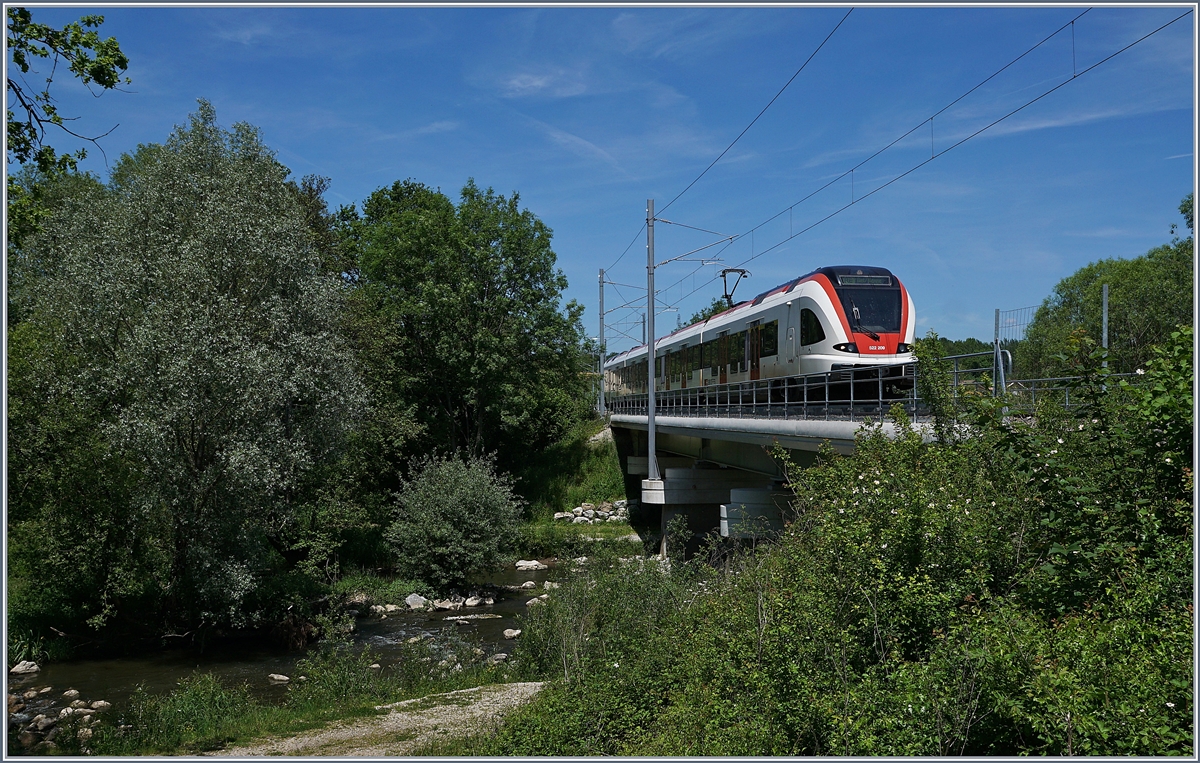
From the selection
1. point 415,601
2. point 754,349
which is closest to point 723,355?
point 754,349

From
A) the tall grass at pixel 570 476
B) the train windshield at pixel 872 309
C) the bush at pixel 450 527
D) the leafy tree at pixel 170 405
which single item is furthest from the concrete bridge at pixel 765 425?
the leafy tree at pixel 170 405

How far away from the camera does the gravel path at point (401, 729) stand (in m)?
11.7

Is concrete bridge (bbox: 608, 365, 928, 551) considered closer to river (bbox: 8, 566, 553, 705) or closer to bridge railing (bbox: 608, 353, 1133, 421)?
bridge railing (bbox: 608, 353, 1133, 421)

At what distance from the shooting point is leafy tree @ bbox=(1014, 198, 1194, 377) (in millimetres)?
32156

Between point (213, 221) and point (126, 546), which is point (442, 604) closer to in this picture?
point (126, 546)

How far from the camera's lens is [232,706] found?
15.6 metres

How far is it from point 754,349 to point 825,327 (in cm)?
595

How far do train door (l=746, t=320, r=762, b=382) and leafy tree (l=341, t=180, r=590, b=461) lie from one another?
52.2 ft

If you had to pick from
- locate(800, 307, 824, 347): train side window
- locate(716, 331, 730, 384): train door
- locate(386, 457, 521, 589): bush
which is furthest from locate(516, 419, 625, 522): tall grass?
locate(800, 307, 824, 347): train side window

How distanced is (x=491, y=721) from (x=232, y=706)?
6.42m

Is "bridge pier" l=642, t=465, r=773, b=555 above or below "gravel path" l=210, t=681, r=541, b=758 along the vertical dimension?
above

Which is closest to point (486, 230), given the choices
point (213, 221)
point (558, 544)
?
point (558, 544)

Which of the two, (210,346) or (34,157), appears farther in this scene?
(210,346)

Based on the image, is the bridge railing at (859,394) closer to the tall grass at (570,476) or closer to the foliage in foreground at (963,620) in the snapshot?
the foliage in foreground at (963,620)
